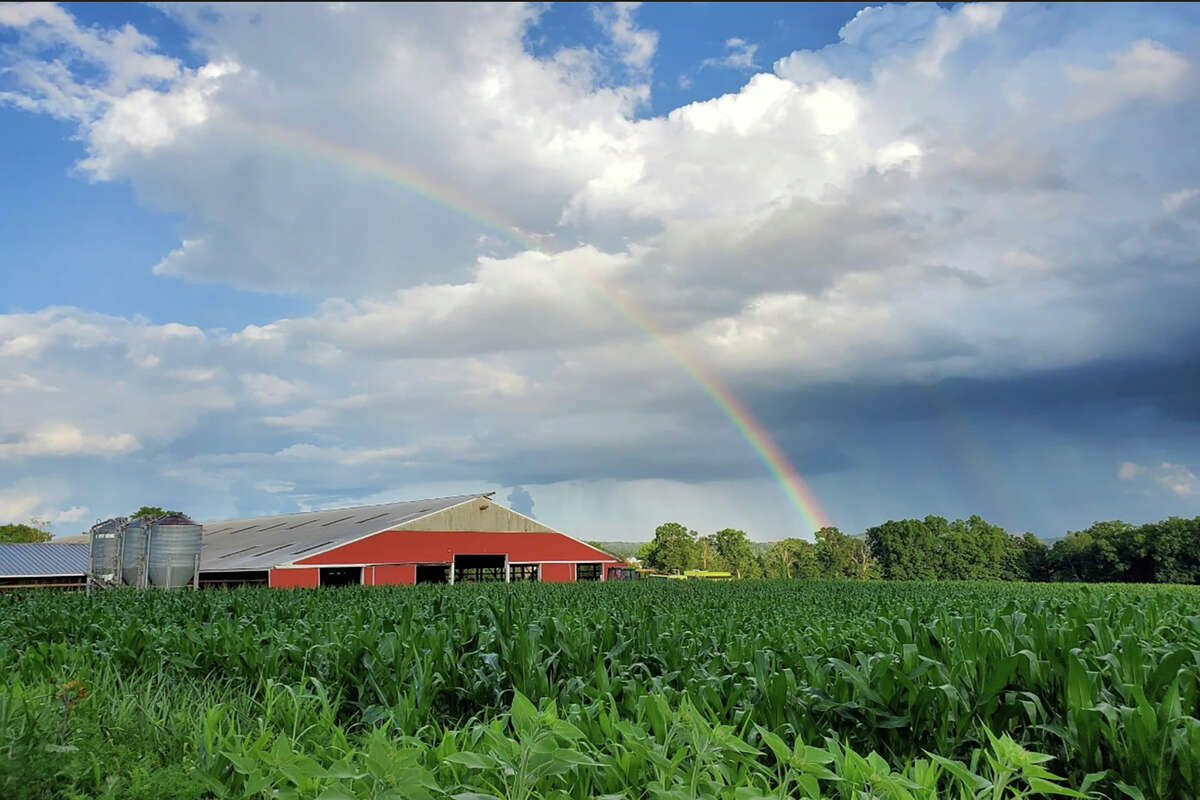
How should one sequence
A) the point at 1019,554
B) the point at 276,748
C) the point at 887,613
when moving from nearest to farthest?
the point at 276,748
the point at 887,613
the point at 1019,554

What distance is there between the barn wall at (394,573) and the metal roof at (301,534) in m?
1.92

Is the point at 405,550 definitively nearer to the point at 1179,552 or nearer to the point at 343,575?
the point at 343,575

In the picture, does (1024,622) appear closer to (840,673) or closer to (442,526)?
A: (840,673)

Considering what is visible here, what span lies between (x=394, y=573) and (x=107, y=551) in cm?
1518

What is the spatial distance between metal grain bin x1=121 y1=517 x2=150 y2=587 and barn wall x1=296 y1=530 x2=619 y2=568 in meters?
8.82

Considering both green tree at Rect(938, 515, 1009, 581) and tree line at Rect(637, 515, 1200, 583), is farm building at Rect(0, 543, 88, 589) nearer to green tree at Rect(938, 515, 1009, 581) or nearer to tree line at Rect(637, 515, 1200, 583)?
A: tree line at Rect(637, 515, 1200, 583)

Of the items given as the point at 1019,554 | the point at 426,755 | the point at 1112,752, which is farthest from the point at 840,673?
the point at 1019,554

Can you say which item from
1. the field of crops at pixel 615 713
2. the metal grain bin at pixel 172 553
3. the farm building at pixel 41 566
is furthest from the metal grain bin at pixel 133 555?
the field of crops at pixel 615 713

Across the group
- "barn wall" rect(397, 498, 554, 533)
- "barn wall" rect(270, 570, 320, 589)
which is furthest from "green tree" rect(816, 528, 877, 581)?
"barn wall" rect(270, 570, 320, 589)

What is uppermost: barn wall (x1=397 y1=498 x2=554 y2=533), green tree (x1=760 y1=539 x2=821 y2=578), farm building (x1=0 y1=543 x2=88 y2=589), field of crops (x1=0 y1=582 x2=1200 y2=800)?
barn wall (x1=397 y1=498 x2=554 y2=533)

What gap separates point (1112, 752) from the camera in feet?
12.0

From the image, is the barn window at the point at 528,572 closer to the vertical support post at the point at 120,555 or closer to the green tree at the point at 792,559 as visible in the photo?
the vertical support post at the point at 120,555

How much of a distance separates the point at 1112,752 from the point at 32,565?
4236 cm

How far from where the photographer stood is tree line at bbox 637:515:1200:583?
74375 millimetres
